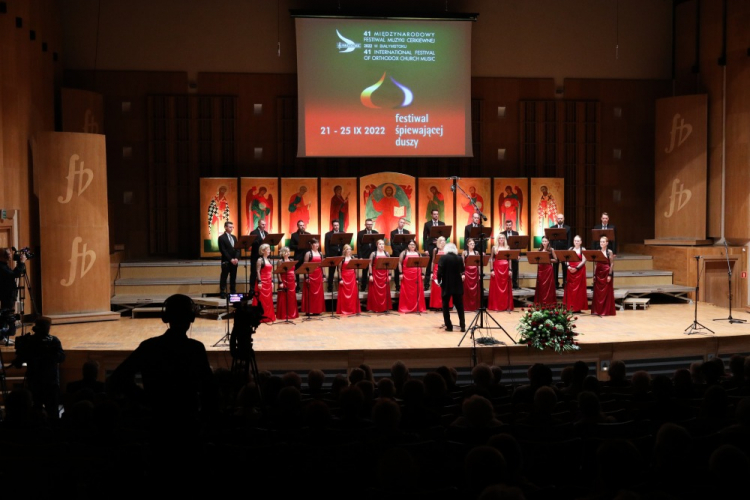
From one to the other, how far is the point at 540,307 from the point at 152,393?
23.5 ft

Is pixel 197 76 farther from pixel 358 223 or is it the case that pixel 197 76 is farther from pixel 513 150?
pixel 513 150

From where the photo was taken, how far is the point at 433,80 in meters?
17.0

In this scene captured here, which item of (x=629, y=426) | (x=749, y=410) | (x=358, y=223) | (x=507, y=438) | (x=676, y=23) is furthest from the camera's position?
(x=676, y=23)

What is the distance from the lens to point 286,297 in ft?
42.0

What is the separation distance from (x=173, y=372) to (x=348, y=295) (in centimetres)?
985

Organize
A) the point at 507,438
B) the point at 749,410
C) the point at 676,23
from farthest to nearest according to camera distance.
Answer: the point at 676,23 < the point at 749,410 < the point at 507,438

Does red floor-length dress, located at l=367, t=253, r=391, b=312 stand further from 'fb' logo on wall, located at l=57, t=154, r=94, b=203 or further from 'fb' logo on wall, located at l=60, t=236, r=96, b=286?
'fb' logo on wall, located at l=57, t=154, r=94, b=203

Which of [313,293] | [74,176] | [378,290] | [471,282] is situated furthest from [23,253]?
[471,282]

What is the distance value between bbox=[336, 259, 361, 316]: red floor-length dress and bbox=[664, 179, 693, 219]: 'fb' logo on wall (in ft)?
25.4

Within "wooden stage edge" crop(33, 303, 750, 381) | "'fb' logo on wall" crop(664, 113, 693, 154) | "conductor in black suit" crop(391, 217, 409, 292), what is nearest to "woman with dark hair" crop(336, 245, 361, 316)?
"wooden stage edge" crop(33, 303, 750, 381)

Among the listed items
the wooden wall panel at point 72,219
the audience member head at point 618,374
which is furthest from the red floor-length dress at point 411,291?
the audience member head at point 618,374

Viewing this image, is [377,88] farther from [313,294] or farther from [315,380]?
[315,380]

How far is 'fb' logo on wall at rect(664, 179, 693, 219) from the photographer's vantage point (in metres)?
16.7

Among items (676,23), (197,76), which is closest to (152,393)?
(197,76)
